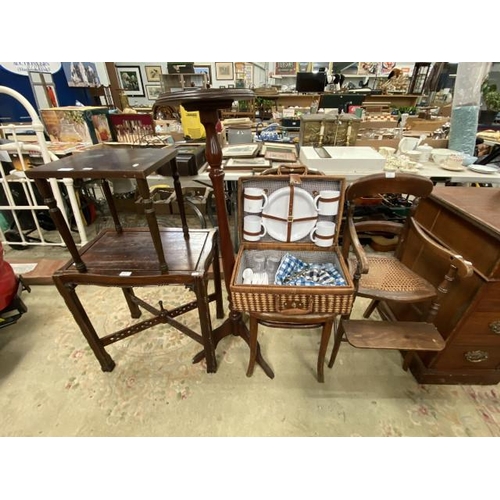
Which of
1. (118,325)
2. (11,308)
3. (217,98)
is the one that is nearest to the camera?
(217,98)

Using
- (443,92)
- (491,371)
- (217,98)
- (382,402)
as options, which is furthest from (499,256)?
(443,92)

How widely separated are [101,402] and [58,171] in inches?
43.1

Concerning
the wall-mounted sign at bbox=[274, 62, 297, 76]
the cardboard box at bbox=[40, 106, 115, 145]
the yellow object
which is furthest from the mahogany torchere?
the wall-mounted sign at bbox=[274, 62, 297, 76]

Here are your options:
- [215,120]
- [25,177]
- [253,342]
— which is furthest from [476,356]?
[25,177]

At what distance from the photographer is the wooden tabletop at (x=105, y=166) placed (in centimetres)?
87

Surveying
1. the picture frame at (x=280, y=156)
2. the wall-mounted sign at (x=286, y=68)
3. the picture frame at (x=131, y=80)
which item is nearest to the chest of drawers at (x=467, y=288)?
the picture frame at (x=280, y=156)

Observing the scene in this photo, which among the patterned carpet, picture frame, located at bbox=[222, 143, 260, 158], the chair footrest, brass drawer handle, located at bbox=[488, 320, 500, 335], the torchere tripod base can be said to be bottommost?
the patterned carpet

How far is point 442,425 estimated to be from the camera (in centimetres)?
119

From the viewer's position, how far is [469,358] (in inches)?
48.6

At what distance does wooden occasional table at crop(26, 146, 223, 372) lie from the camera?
35.5 inches

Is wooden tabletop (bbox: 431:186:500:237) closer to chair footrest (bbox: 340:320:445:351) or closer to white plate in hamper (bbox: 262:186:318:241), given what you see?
chair footrest (bbox: 340:320:445:351)

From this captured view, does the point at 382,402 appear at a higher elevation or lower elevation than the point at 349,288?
lower
